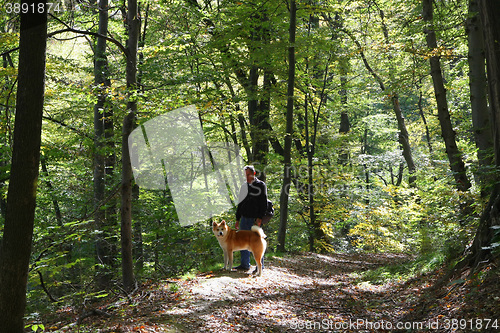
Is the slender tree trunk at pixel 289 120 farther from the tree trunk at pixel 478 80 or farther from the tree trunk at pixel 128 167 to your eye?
the tree trunk at pixel 128 167

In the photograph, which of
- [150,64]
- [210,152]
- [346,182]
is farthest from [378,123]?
[150,64]

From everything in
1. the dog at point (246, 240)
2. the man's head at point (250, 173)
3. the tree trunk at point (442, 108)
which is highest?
the tree trunk at point (442, 108)

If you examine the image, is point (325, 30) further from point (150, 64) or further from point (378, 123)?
point (378, 123)

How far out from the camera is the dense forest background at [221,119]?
6902mm

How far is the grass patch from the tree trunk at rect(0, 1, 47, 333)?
6293mm

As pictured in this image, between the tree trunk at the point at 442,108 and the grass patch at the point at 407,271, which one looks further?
the tree trunk at the point at 442,108

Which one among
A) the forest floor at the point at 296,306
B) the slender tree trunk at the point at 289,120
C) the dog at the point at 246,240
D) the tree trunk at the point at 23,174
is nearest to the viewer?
the tree trunk at the point at 23,174

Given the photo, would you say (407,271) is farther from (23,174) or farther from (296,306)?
(23,174)

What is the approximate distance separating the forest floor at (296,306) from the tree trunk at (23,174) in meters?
0.88

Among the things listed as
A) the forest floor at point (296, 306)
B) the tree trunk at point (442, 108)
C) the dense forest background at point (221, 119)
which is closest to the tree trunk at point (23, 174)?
the dense forest background at point (221, 119)

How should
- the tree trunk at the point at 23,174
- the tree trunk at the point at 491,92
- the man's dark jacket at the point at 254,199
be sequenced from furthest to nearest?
the man's dark jacket at the point at 254,199
the tree trunk at the point at 491,92
the tree trunk at the point at 23,174

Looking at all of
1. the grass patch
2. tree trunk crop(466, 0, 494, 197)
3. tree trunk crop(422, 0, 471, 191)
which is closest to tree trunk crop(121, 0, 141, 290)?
the grass patch

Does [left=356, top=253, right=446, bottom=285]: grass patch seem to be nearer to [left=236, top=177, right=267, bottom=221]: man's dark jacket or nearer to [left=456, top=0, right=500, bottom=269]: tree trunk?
[left=456, top=0, right=500, bottom=269]: tree trunk

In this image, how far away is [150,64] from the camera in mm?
12570
